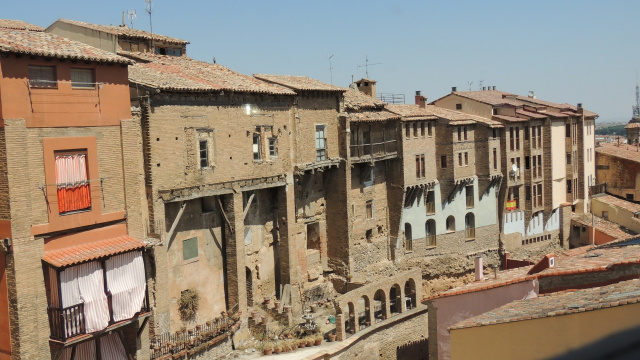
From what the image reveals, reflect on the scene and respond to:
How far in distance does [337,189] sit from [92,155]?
17.8 m

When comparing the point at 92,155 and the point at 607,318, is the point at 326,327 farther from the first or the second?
the point at 607,318

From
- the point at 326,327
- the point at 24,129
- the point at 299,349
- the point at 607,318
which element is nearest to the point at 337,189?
the point at 326,327

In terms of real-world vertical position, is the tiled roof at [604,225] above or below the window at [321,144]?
below

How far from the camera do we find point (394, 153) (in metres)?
40.3

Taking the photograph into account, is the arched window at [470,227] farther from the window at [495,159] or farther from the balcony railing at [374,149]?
the balcony railing at [374,149]

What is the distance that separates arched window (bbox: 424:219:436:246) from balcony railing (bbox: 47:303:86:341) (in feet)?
91.6

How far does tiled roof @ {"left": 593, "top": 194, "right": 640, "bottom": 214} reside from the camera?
54.1 m

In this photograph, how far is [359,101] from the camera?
3916 centimetres

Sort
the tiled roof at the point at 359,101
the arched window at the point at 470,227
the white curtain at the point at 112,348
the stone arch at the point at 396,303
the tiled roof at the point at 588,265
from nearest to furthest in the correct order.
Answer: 1. the tiled roof at the point at 588,265
2. the white curtain at the point at 112,348
3. the stone arch at the point at 396,303
4. the tiled roof at the point at 359,101
5. the arched window at the point at 470,227

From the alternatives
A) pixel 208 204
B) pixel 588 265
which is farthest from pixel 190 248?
pixel 588 265

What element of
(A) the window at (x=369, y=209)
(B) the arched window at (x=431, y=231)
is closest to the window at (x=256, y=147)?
(A) the window at (x=369, y=209)

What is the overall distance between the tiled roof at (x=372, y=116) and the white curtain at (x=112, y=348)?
1868 cm

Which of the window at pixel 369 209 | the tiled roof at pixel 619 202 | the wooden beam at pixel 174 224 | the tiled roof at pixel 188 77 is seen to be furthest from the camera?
the tiled roof at pixel 619 202

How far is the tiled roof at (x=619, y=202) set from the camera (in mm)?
54141
